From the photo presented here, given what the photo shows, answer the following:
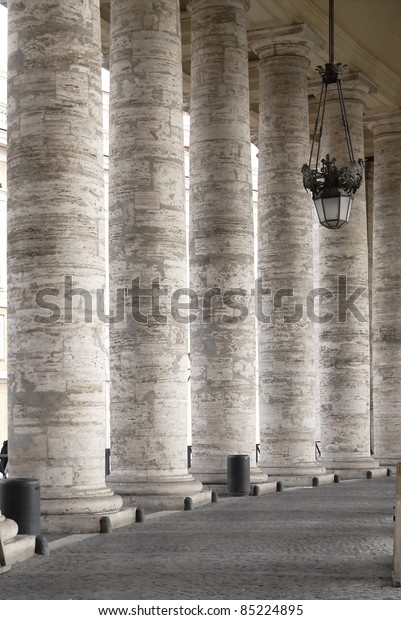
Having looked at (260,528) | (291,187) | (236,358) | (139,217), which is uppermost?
(291,187)

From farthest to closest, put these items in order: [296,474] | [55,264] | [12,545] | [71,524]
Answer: [296,474], [55,264], [71,524], [12,545]

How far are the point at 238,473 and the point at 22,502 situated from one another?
44.8 ft

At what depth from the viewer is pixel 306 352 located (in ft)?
141

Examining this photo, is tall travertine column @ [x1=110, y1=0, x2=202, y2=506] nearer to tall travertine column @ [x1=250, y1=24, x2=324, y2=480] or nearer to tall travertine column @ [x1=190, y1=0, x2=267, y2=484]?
tall travertine column @ [x1=190, y1=0, x2=267, y2=484]

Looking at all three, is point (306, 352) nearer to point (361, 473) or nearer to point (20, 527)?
point (361, 473)

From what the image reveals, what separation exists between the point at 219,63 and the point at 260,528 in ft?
55.9

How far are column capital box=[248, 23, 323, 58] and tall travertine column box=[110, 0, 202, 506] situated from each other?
38.1 ft

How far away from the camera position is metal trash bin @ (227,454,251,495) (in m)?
35.8

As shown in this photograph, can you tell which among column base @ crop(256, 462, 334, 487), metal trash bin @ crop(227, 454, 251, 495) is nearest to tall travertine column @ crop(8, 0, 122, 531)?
metal trash bin @ crop(227, 454, 251, 495)

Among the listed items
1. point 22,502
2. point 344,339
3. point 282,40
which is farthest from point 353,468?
point 22,502

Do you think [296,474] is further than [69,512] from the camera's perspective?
Yes

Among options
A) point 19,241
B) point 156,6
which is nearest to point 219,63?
point 156,6

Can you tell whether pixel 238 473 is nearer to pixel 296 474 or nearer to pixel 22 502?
pixel 296 474

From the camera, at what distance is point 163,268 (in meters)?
31.8
